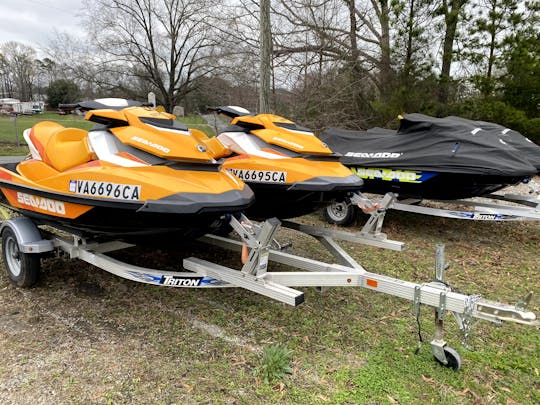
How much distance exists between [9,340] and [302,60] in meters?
11.2

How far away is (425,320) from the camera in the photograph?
329cm

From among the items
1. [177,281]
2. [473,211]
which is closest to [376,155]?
[473,211]

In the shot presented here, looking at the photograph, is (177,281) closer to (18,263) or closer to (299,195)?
(299,195)

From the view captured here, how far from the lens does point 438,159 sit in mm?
5227

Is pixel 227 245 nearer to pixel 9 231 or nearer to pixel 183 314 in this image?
pixel 183 314

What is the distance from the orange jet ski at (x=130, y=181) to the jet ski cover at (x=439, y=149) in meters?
3.06

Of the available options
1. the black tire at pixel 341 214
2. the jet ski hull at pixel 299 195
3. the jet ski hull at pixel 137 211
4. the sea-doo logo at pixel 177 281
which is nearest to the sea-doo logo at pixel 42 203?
the jet ski hull at pixel 137 211

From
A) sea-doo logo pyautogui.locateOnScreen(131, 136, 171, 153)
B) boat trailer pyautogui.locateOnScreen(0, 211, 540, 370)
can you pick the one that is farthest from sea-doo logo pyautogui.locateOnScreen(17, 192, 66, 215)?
sea-doo logo pyautogui.locateOnScreen(131, 136, 171, 153)

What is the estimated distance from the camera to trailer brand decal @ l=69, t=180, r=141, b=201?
2785 mm

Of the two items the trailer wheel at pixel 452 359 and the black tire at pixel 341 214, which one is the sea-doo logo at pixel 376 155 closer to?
the black tire at pixel 341 214

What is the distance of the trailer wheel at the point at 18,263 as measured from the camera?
352cm

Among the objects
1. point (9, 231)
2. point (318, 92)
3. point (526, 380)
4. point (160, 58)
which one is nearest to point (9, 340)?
point (9, 231)

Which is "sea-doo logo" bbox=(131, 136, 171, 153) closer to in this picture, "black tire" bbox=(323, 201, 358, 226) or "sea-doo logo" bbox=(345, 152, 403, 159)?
"black tire" bbox=(323, 201, 358, 226)

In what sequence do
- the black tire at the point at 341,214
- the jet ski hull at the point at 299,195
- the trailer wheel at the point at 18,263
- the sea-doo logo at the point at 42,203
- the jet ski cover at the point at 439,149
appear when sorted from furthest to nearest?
the black tire at the point at 341,214
the jet ski cover at the point at 439,149
the jet ski hull at the point at 299,195
the trailer wheel at the point at 18,263
the sea-doo logo at the point at 42,203
